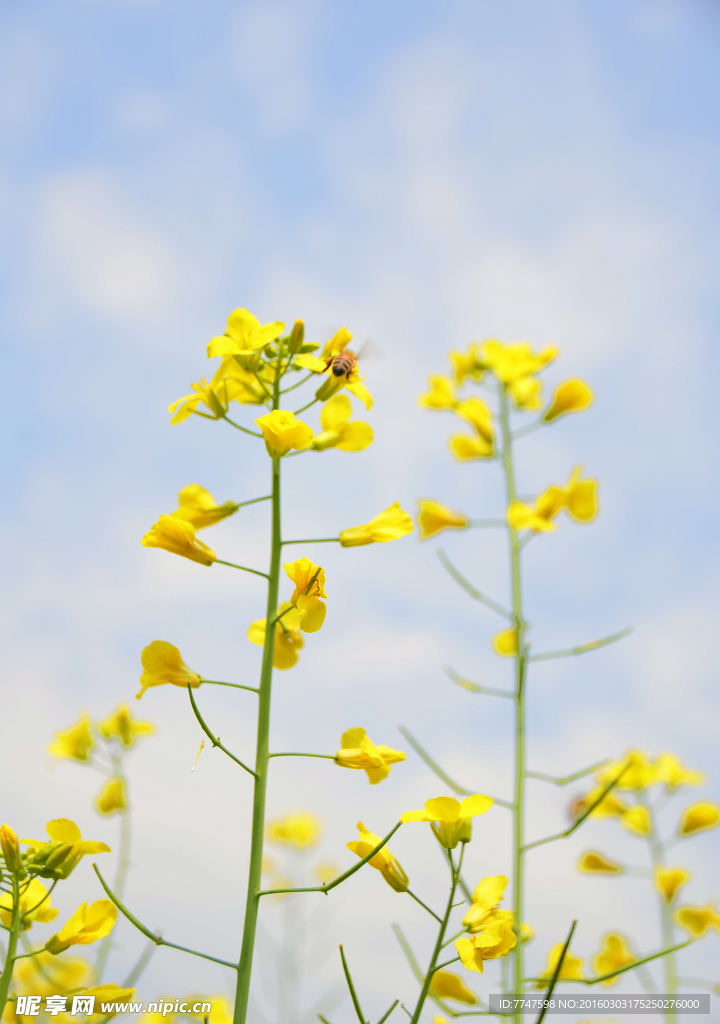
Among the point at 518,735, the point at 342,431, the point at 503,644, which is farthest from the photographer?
the point at 503,644

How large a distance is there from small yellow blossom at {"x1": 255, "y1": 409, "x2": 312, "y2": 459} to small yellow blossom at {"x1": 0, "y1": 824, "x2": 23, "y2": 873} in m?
0.91

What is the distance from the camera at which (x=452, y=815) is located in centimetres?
150

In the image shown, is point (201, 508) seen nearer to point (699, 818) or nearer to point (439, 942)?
point (439, 942)

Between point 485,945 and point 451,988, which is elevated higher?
point 485,945

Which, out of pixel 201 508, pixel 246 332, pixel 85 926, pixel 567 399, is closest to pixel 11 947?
pixel 85 926

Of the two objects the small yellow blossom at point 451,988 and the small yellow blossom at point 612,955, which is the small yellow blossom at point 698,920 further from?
the small yellow blossom at point 451,988

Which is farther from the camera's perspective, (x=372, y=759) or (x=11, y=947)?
(x=372, y=759)

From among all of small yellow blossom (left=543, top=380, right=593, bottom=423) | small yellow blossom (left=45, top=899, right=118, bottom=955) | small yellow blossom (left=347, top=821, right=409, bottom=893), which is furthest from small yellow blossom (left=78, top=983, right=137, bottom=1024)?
small yellow blossom (left=543, top=380, right=593, bottom=423)

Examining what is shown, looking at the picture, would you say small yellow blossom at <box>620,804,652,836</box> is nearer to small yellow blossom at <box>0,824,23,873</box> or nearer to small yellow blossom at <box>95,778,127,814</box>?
small yellow blossom at <box>95,778,127,814</box>

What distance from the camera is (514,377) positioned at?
371 cm

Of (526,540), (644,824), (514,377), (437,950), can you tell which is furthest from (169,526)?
(644,824)

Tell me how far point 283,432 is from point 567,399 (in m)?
2.39

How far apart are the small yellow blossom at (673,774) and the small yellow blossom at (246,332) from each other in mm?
3509

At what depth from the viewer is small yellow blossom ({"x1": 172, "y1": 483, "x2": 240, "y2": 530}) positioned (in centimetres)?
183
